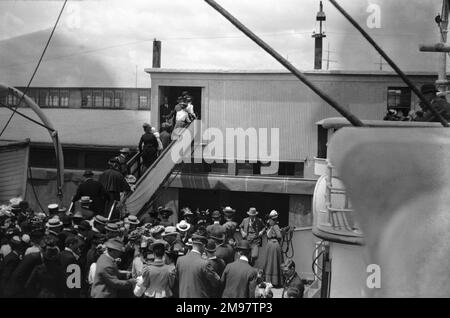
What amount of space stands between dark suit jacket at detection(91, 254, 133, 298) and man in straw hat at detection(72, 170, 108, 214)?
371 centimetres

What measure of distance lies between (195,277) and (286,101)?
8.71 m

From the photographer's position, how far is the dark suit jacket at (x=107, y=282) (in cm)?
575

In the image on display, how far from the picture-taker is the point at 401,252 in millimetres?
3924

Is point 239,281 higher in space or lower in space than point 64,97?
lower

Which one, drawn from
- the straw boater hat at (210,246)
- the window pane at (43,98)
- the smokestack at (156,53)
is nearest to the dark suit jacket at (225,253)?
the straw boater hat at (210,246)

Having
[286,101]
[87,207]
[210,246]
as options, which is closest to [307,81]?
[210,246]

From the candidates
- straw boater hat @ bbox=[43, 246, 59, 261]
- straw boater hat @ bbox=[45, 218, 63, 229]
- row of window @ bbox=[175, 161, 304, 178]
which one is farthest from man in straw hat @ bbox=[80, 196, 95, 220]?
row of window @ bbox=[175, 161, 304, 178]

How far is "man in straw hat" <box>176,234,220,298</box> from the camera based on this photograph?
19.1ft

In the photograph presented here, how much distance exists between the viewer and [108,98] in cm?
1947

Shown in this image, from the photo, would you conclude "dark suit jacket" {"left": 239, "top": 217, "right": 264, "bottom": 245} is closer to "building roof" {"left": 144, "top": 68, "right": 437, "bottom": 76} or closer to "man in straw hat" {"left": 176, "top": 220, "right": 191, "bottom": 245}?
"man in straw hat" {"left": 176, "top": 220, "right": 191, "bottom": 245}

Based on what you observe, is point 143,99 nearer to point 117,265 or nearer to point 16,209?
point 16,209

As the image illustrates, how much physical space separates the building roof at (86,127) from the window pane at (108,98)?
96cm
